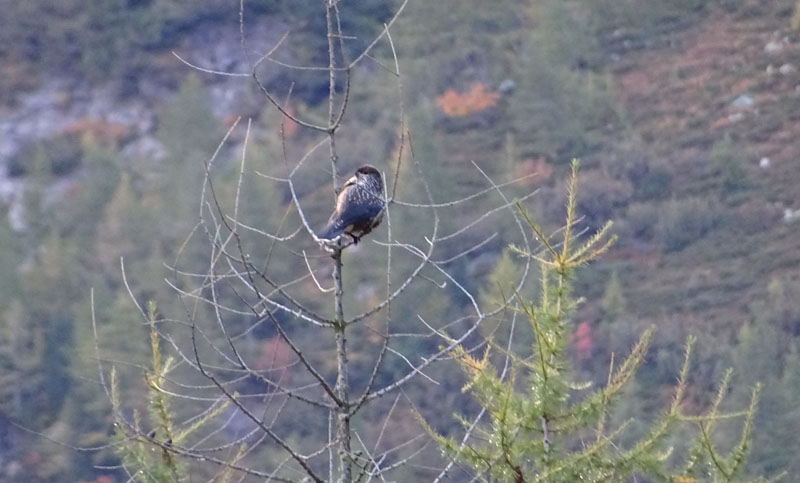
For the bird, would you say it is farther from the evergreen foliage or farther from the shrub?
the shrub

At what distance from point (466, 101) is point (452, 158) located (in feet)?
9.04

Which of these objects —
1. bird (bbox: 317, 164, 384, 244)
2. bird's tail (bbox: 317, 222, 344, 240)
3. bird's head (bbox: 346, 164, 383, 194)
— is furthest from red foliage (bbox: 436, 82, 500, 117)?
bird's tail (bbox: 317, 222, 344, 240)

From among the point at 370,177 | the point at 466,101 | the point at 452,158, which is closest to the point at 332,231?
the point at 370,177

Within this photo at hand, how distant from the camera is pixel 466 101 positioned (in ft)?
104

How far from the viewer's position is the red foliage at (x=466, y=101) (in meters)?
31.3

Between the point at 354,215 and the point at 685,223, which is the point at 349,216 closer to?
the point at 354,215

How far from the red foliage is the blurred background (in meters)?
0.08

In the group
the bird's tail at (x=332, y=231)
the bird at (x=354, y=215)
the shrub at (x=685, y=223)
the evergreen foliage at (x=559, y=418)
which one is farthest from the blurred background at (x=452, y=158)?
the evergreen foliage at (x=559, y=418)

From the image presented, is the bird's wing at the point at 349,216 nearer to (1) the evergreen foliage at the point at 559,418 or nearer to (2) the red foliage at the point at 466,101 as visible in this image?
(1) the evergreen foliage at the point at 559,418

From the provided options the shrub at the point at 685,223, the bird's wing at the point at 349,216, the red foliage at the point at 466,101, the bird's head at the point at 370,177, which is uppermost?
the red foliage at the point at 466,101

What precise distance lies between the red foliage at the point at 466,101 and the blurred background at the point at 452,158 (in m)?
0.08

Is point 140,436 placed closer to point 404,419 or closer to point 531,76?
point 404,419

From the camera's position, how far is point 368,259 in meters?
23.2

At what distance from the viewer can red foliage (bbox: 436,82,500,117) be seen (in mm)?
31344
